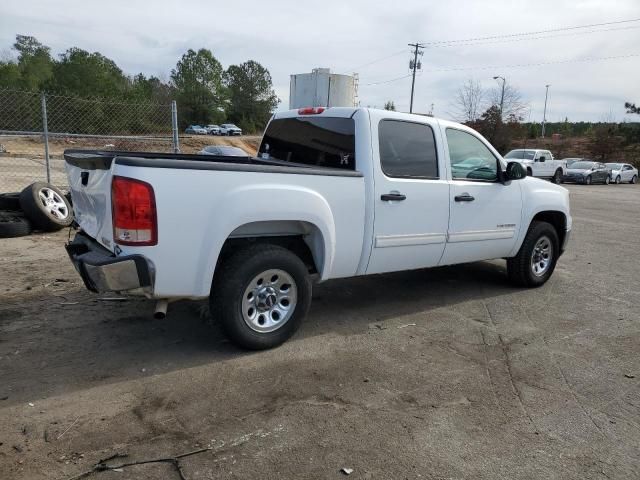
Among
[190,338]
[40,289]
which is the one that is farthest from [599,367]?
[40,289]

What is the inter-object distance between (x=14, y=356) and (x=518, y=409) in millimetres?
3666

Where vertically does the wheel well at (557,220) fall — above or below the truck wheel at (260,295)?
above

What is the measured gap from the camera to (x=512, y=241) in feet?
19.6

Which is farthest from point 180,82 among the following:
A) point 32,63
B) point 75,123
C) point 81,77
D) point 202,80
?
point 75,123

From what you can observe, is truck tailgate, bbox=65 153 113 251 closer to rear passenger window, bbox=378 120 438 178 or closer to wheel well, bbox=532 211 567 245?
rear passenger window, bbox=378 120 438 178

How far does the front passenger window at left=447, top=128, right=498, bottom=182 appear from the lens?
17.5ft

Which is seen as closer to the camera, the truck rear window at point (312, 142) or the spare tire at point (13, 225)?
the truck rear window at point (312, 142)

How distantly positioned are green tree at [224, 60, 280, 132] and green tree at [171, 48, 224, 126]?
3915 mm

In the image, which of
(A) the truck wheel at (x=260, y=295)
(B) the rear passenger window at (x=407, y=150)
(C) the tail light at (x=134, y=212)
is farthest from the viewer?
(B) the rear passenger window at (x=407, y=150)

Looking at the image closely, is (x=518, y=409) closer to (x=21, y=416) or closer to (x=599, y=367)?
(x=599, y=367)

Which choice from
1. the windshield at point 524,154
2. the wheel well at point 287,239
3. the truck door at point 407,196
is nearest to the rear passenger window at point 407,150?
the truck door at point 407,196

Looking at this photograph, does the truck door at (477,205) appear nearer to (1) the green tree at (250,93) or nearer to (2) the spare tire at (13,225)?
(2) the spare tire at (13,225)

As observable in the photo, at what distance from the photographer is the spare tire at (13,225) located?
7.85 meters

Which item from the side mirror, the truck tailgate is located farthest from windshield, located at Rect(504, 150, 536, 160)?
the truck tailgate
